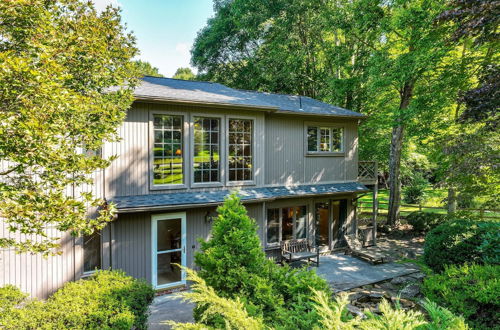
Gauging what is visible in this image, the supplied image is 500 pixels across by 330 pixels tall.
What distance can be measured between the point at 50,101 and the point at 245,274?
3.70m

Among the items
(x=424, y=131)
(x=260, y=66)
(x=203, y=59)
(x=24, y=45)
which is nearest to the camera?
(x=24, y=45)

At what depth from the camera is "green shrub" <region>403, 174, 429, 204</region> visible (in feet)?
67.1

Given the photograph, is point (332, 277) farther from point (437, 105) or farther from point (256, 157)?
point (437, 105)

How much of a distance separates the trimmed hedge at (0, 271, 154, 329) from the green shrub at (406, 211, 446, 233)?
49.1 ft

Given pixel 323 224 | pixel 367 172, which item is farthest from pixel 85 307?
pixel 367 172

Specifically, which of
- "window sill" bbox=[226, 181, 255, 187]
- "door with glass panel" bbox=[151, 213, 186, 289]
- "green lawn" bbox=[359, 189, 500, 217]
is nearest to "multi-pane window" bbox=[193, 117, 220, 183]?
"window sill" bbox=[226, 181, 255, 187]

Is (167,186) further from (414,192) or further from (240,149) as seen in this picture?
(414,192)

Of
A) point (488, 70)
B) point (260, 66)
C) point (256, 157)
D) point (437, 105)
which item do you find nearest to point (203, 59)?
point (260, 66)

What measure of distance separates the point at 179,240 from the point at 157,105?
13.8 feet

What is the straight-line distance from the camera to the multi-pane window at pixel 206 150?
891 cm

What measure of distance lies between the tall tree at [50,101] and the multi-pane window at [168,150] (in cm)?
350

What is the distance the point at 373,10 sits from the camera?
13789 mm

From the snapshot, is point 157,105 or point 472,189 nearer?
point 157,105

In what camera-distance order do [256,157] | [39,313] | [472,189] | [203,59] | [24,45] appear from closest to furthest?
[24,45] < [39,313] < [472,189] < [256,157] < [203,59]
